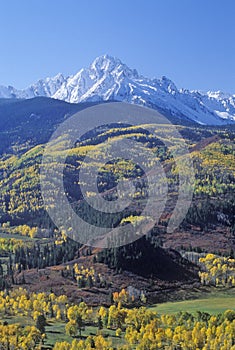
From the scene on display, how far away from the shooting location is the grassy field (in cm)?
16875

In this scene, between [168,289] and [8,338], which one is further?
[168,289]

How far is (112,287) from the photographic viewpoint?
195 metres

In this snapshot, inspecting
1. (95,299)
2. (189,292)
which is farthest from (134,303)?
(189,292)

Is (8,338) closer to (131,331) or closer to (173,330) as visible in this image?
(131,331)

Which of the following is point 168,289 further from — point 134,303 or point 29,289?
point 29,289

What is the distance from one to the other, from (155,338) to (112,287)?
185 ft

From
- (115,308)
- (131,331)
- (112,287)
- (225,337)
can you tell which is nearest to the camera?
(225,337)

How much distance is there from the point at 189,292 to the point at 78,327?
195ft

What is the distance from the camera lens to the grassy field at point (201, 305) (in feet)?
554

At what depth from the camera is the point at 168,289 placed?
199750mm

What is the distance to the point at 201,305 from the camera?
176625 millimetres

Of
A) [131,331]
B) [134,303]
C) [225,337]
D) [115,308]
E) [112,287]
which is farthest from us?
[112,287]

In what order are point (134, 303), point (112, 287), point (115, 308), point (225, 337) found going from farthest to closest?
point (112, 287) < point (134, 303) < point (115, 308) < point (225, 337)

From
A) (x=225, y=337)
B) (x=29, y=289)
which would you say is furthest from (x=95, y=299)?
(x=225, y=337)
